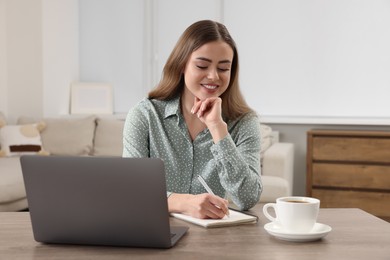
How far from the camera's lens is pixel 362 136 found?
179 inches

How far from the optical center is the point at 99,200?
3.95 feet

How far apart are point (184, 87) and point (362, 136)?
2840 millimetres

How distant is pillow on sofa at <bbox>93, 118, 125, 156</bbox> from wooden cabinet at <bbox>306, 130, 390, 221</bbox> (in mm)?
1604

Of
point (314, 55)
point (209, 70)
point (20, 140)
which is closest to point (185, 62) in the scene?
point (209, 70)

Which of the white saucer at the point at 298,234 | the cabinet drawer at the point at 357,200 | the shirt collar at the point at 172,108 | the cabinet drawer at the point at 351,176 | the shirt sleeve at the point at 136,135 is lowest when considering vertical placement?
the cabinet drawer at the point at 357,200

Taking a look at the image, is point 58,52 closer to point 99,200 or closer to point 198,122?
point 198,122

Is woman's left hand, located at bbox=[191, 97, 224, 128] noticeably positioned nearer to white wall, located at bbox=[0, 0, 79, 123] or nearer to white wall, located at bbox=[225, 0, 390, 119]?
white wall, located at bbox=[225, 0, 390, 119]

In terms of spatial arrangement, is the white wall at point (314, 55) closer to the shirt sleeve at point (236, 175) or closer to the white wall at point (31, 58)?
the white wall at point (31, 58)

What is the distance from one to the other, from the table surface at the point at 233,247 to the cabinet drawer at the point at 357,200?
3206mm

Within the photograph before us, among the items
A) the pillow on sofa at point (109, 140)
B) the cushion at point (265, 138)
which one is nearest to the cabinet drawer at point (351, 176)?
the cushion at point (265, 138)

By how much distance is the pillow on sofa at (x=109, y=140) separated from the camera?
194 inches

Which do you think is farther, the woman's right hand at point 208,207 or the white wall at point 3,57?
the white wall at point 3,57

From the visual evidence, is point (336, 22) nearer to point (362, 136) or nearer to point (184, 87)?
point (362, 136)

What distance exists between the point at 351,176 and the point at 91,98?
2.54 m
